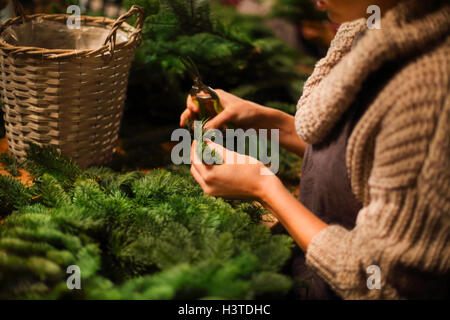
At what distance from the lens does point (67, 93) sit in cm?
103

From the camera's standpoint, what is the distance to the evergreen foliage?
625 millimetres

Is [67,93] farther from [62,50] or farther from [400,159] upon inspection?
[400,159]

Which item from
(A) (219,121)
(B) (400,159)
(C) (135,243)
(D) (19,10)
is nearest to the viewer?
(B) (400,159)

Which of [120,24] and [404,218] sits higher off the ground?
[120,24]

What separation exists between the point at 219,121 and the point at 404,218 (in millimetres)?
484

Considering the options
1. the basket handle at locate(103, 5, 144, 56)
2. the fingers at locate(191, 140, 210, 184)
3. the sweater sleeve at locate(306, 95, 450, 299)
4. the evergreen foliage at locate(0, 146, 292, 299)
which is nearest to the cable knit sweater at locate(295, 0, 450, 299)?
the sweater sleeve at locate(306, 95, 450, 299)

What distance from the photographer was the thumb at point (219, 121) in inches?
37.1

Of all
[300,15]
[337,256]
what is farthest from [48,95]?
[300,15]

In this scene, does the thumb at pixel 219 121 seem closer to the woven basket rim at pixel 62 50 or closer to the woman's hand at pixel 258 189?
the woman's hand at pixel 258 189

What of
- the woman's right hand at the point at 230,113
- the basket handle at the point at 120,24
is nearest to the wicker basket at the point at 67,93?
the basket handle at the point at 120,24

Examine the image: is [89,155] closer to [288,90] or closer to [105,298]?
[105,298]

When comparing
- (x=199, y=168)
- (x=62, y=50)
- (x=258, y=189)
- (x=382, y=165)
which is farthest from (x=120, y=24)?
(x=382, y=165)

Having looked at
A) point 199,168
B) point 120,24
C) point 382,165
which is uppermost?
point 120,24

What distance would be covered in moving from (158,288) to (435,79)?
0.50 meters
